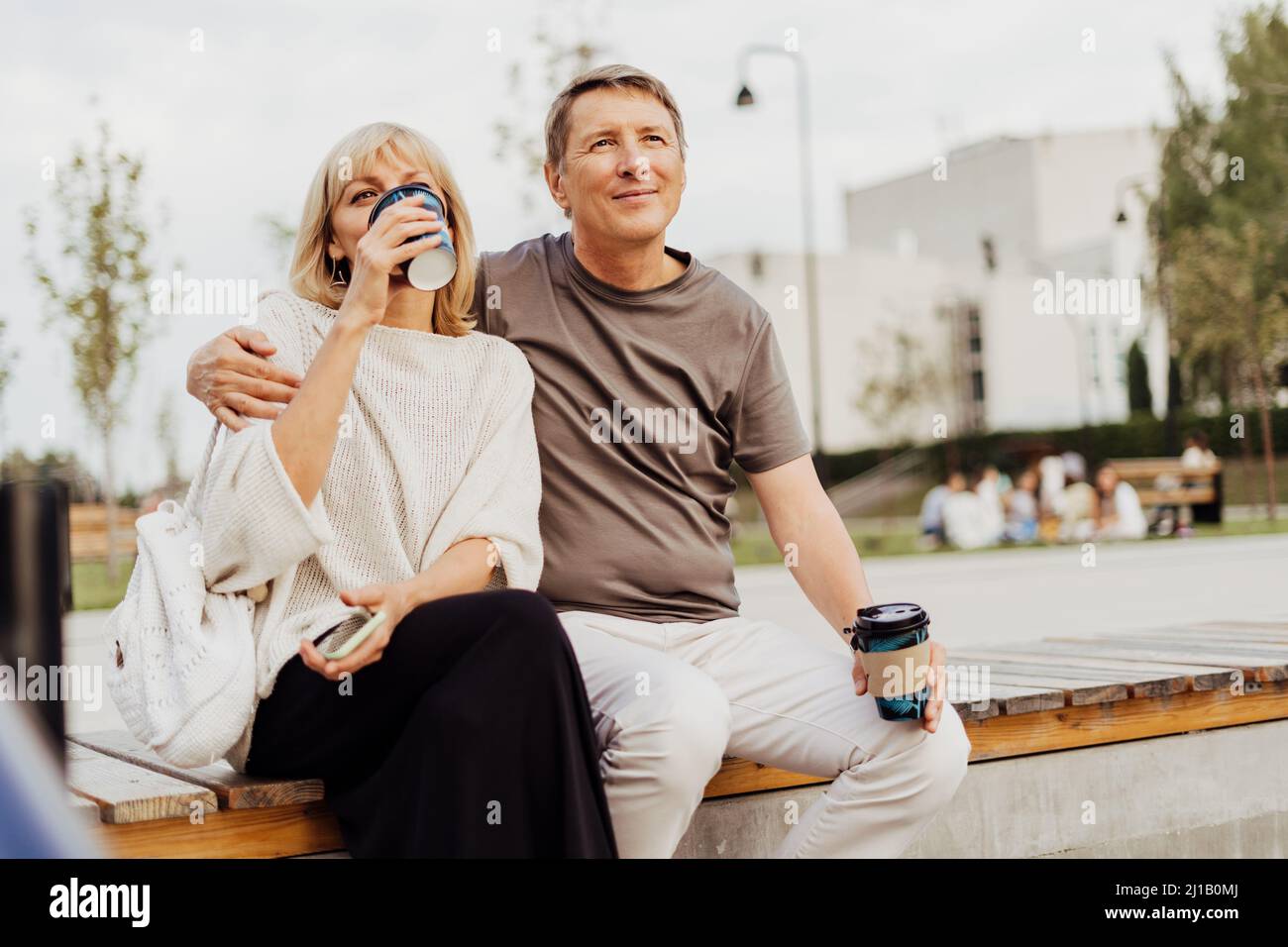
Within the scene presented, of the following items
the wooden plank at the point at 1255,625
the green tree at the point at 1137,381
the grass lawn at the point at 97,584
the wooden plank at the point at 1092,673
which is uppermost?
the green tree at the point at 1137,381

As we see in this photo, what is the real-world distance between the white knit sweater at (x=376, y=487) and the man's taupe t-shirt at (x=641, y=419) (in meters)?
0.22

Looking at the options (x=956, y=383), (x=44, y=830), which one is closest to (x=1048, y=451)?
(x=956, y=383)

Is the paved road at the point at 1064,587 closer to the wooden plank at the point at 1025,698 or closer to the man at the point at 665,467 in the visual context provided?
the wooden plank at the point at 1025,698

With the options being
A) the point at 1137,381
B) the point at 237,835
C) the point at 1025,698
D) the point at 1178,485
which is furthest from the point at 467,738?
the point at 1137,381

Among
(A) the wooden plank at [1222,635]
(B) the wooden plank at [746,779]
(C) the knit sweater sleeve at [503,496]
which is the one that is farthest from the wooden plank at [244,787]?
(A) the wooden plank at [1222,635]

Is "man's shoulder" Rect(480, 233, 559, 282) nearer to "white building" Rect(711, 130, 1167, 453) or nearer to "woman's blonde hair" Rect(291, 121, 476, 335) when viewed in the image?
"woman's blonde hair" Rect(291, 121, 476, 335)

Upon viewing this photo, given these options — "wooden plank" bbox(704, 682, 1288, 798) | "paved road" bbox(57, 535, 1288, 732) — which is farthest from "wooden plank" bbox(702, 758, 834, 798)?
"paved road" bbox(57, 535, 1288, 732)

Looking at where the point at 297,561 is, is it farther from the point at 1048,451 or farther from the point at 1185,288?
the point at 1048,451

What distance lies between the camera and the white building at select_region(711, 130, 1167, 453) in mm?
44000

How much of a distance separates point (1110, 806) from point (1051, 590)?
10.6m

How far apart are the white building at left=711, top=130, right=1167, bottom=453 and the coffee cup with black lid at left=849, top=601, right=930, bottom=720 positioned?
3854 centimetres

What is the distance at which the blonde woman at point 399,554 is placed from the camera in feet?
7.92

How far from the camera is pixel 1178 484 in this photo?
23.2m

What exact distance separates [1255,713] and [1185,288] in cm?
3029
